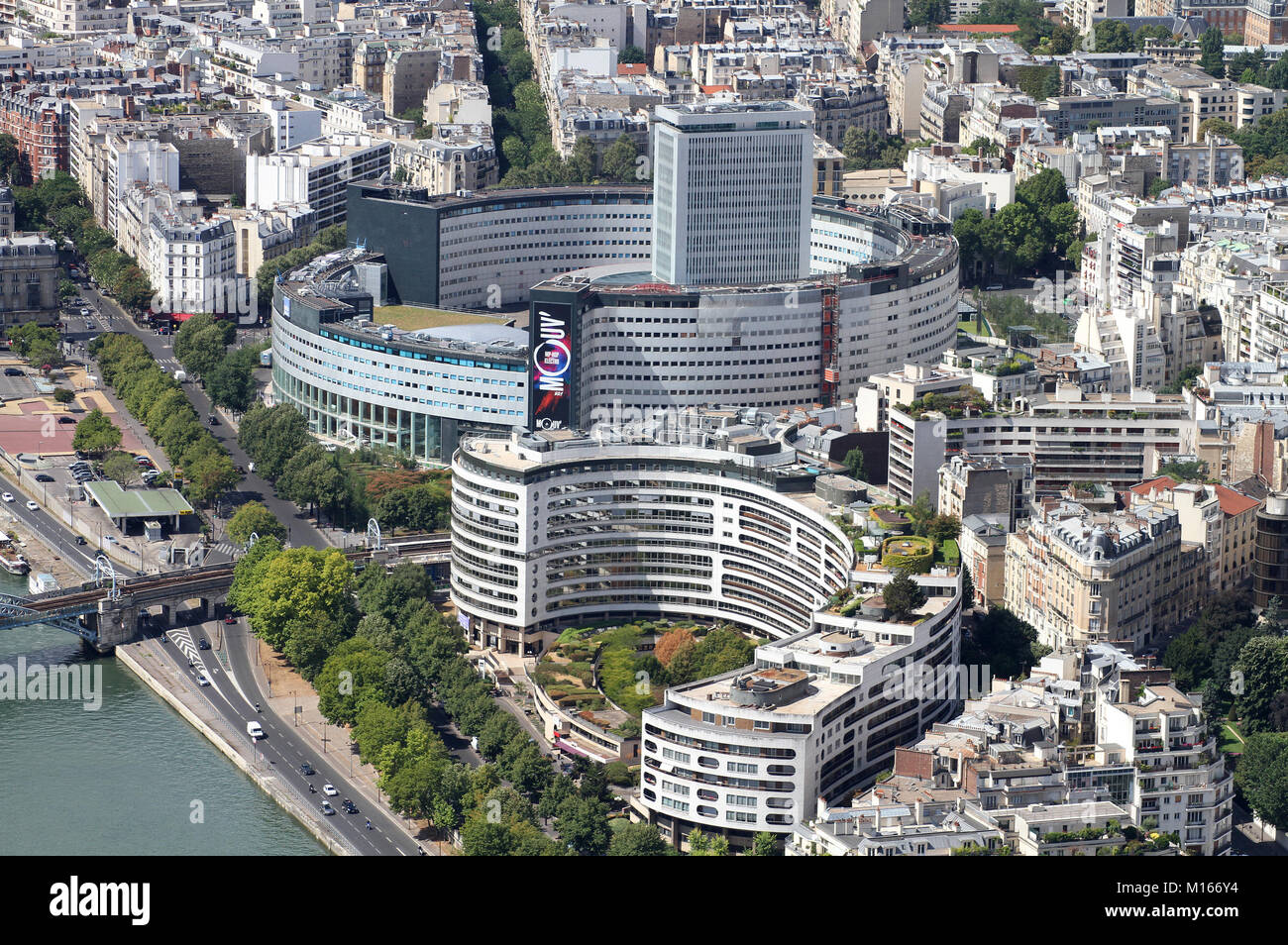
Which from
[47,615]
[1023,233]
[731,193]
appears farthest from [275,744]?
[1023,233]

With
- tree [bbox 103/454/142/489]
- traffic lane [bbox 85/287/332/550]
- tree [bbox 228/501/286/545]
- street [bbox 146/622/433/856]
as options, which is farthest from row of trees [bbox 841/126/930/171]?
street [bbox 146/622/433/856]

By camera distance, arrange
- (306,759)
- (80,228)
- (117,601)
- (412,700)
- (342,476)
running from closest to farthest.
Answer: (306,759), (412,700), (117,601), (342,476), (80,228)

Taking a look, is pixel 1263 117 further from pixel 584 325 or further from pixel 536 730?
pixel 536 730

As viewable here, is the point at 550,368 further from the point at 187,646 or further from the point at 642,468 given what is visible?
the point at 187,646

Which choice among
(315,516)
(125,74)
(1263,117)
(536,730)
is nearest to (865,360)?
(315,516)

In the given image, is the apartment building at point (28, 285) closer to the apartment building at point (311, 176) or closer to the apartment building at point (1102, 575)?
the apartment building at point (311, 176)

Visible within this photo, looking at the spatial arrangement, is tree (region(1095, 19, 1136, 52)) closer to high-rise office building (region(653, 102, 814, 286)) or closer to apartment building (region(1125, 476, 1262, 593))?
high-rise office building (region(653, 102, 814, 286))
